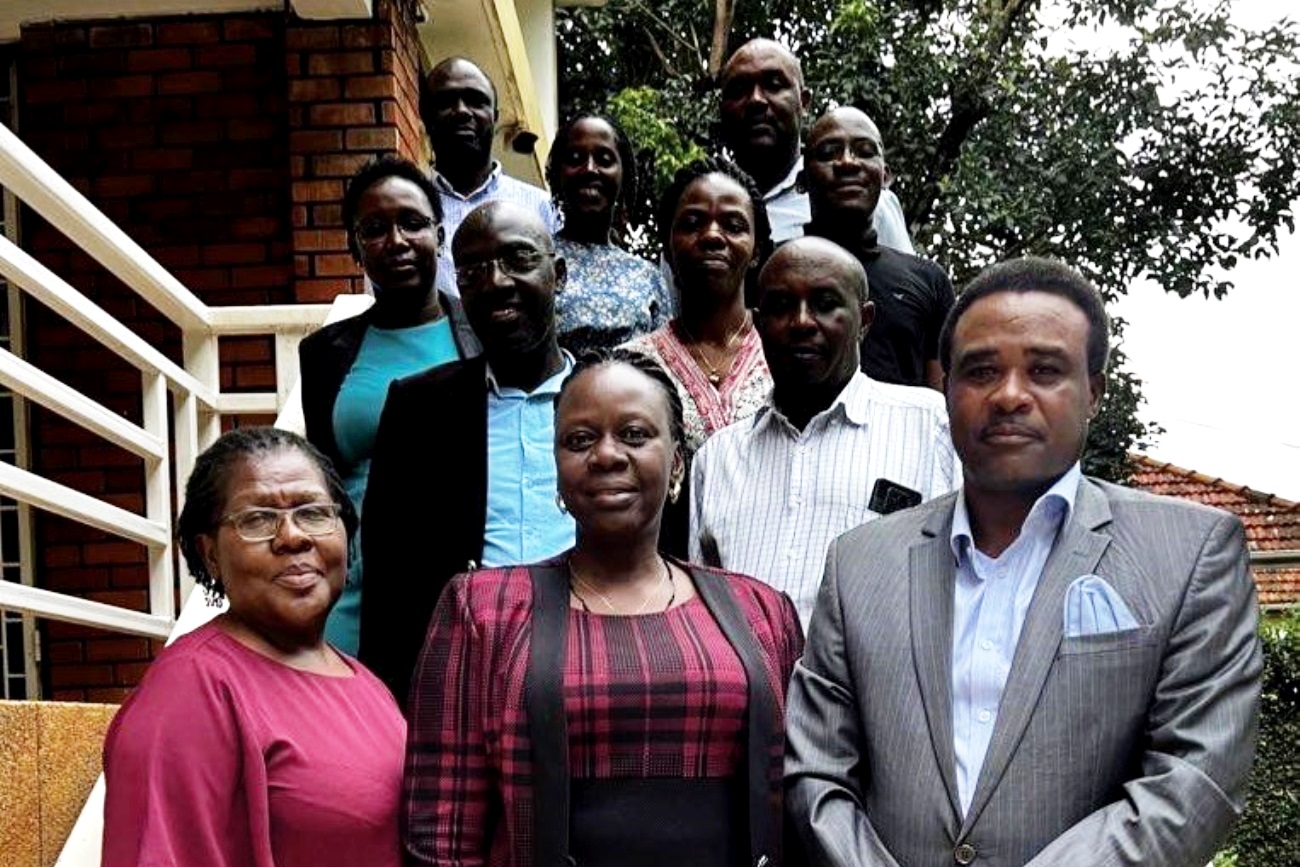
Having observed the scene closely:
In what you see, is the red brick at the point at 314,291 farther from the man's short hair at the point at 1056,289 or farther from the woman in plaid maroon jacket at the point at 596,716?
the man's short hair at the point at 1056,289

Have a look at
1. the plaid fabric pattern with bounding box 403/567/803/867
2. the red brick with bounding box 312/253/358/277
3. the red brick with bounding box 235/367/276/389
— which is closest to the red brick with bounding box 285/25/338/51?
the red brick with bounding box 312/253/358/277

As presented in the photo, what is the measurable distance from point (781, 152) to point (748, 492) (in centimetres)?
186

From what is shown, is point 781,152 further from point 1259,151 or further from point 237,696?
point 1259,151

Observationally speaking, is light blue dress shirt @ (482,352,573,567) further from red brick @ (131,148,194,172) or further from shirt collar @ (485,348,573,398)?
red brick @ (131,148,194,172)

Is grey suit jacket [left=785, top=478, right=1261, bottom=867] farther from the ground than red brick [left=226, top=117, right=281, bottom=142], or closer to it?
closer to it

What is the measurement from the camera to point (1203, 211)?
525 inches

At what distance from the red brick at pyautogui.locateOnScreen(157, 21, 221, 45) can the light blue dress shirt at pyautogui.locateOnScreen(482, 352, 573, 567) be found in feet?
12.8

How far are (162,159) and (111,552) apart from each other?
1695 millimetres

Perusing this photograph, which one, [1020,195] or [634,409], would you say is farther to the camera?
[1020,195]

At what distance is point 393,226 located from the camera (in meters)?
4.08

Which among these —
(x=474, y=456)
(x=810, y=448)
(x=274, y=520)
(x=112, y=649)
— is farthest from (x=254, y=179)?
(x=274, y=520)

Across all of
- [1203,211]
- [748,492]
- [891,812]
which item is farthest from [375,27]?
[1203,211]

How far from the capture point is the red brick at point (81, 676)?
6422mm

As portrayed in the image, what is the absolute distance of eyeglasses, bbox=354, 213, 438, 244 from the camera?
408 centimetres
